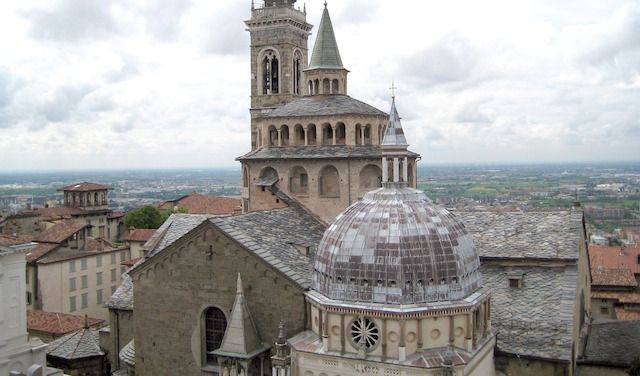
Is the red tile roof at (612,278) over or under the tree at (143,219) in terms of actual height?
under

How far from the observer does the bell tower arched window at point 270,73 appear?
5550cm

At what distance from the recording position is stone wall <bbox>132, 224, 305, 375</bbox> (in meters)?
25.6

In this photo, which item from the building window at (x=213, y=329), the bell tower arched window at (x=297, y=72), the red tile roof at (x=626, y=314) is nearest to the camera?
the building window at (x=213, y=329)

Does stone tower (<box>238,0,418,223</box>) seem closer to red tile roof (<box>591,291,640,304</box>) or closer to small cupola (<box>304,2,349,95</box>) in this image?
small cupola (<box>304,2,349,95</box>)

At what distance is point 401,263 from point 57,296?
148 feet

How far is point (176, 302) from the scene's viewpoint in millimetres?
27625

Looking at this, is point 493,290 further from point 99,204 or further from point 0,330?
point 99,204

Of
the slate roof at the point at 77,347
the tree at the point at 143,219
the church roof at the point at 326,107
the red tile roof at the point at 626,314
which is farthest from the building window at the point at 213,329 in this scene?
the tree at the point at 143,219

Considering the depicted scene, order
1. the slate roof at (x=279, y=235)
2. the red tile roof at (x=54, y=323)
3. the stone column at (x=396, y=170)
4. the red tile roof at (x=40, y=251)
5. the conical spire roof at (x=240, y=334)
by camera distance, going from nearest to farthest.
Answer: the conical spire roof at (x=240, y=334), the slate roof at (x=279, y=235), the stone column at (x=396, y=170), the red tile roof at (x=54, y=323), the red tile roof at (x=40, y=251)

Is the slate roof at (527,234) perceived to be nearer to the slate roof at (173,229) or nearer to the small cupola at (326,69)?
the small cupola at (326,69)

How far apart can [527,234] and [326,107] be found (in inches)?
526

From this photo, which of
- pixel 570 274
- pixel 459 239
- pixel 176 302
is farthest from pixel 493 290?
pixel 176 302

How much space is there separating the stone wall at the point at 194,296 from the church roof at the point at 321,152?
11.3m

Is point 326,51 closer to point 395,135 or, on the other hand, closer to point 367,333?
point 395,135
